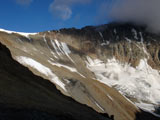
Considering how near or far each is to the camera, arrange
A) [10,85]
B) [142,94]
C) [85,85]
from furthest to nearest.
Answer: [142,94]
[85,85]
[10,85]

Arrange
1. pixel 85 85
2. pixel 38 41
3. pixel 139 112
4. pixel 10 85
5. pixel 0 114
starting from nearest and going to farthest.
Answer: pixel 0 114 → pixel 10 85 → pixel 85 85 → pixel 139 112 → pixel 38 41

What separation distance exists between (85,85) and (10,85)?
57.1 meters

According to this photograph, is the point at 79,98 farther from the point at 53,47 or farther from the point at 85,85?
the point at 53,47

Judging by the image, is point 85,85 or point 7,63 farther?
point 85,85

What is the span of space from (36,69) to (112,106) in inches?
1139

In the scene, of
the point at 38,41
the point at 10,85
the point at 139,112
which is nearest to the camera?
the point at 10,85

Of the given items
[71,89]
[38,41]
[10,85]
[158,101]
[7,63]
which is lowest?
[10,85]

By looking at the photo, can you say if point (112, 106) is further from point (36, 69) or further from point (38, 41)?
point (38, 41)

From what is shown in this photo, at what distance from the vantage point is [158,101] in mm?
193750

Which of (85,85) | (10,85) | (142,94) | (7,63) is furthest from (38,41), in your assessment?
(10,85)

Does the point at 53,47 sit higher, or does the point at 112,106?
the point at 53,47

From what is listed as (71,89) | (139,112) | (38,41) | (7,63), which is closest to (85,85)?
(71,89)

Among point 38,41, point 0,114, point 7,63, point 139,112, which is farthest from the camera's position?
point 38,41

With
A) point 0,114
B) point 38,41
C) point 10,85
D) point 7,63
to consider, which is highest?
point 38,41
